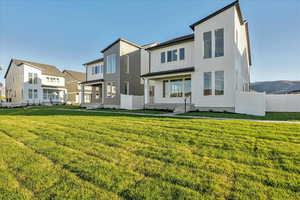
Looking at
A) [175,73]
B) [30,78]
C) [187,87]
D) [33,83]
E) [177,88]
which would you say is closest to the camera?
[175,73]

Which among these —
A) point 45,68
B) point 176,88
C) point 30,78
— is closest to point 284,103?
point 176,88

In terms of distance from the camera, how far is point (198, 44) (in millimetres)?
12688

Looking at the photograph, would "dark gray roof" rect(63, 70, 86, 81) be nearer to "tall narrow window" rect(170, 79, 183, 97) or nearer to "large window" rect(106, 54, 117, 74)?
"large window" rect(106, 54, 117, 74)

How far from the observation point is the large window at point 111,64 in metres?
18.6

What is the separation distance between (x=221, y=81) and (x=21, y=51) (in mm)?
41783

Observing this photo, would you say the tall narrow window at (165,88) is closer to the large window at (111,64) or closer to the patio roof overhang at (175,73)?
the patio roof overhang at (175,73)

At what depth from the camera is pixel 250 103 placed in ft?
34.5

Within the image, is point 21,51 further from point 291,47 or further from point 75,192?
point 291,47

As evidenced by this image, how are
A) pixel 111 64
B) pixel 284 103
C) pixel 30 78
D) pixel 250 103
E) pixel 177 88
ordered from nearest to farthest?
1. pixel 250 103
2. pixel 284 103
3. pixel 177 88
4. pixel 111 64
5. pixel 30 78

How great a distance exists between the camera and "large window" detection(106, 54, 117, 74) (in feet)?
60.9

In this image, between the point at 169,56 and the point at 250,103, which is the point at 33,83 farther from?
the point at 250,103

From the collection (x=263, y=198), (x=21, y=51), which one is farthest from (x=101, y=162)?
(x=21, y=51)

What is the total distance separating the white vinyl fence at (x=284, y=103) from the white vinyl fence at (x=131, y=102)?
12.9 meters

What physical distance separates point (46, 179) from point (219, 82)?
40.2 ft
